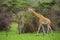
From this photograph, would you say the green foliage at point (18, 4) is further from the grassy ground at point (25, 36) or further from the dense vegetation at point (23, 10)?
the grassy ground at point (25, 36)

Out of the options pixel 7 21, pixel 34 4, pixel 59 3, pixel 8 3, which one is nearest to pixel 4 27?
pixel 7 21

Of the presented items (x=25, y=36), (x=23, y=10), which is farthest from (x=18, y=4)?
(x=25, y=36)

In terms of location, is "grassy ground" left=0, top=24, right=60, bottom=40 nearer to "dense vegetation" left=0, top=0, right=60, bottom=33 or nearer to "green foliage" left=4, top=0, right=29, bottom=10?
"dense vegetation" left=0, top=0, right=60, bottom=33

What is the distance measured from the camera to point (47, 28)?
7.43ft

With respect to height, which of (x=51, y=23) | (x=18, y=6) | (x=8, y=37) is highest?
(x=18, y=6)

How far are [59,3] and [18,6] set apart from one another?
1.42 ft

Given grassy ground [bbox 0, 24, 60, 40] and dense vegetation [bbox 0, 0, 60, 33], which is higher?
dense vegetation [bbox 0, 0, 60, 33]

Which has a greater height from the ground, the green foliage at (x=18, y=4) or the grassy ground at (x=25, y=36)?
the green foliage at (x=18, y=4)

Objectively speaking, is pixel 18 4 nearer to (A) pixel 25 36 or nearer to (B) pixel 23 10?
(B) pixel 23 10

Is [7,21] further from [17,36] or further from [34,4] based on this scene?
[34,4]

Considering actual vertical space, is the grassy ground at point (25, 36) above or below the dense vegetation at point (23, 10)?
below

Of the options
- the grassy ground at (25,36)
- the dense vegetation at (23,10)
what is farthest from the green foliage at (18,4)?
the grassy ground at (25,36)

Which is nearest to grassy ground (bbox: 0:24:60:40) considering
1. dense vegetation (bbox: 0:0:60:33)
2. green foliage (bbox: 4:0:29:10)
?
dense vegetation (bbox: 0:0:60:33)

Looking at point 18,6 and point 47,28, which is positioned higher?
point 18,6
